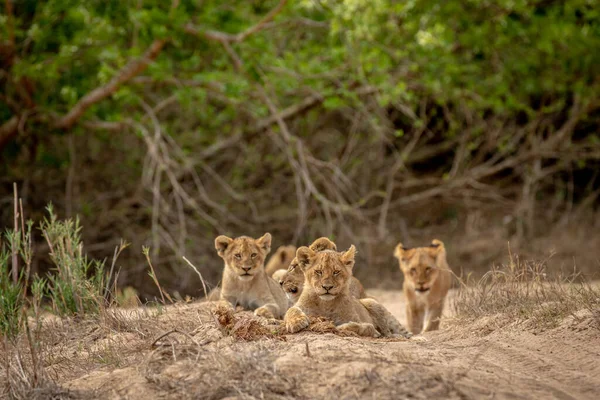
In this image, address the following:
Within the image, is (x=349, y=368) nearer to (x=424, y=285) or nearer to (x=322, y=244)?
(x=322, y=244)

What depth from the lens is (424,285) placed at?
26.9 ft

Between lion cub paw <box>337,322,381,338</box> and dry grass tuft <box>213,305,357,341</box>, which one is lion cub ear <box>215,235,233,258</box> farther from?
lion cub paw <box>337,322,381,338</box>

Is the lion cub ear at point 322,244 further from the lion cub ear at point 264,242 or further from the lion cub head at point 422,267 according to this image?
the lion cub head at point 422,267

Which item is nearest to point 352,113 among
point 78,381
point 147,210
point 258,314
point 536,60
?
point 536,60

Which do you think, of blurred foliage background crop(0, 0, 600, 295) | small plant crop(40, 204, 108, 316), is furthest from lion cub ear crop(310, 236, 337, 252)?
blurred foliage background crop(0, 0, 600, 295)

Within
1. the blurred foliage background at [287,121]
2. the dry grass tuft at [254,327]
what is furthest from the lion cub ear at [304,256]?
the blurred foliage background at [287,121]

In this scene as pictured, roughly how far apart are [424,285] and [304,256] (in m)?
2.48

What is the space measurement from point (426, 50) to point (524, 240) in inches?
153

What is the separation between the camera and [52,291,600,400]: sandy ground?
4.44 meters

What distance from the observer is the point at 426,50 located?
1311 centimetres

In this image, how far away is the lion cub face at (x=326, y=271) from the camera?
5922 millimetres

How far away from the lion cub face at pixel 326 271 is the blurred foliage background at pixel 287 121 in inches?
203

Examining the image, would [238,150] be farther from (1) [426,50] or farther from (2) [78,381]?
(2) [78,381]

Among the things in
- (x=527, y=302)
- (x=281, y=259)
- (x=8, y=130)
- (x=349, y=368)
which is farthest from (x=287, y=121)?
(x=349, y=368)
